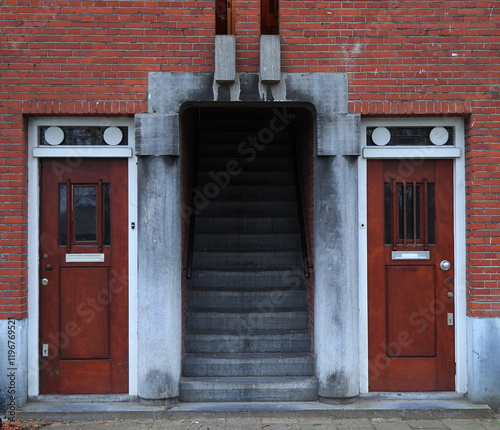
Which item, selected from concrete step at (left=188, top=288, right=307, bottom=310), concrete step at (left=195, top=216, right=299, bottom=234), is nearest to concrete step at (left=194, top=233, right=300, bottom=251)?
concrete step at (left=195, top=216, right=299, bottom=234)

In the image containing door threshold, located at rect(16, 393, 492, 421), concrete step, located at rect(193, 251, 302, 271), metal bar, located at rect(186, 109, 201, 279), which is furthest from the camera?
concrete step, located at rect(193, 251, 302, 271)

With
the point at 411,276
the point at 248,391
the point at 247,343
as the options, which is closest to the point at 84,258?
the point at 247,343

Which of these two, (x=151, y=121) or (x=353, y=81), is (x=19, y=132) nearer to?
(x=151, y=121)

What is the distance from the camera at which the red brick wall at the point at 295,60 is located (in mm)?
5820

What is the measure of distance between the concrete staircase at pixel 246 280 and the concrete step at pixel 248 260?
13mm

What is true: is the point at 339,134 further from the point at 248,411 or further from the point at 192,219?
the point at 248,411

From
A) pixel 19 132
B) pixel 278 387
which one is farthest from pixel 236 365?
pixel 19 132

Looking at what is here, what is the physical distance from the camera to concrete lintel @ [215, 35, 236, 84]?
5.71 meters

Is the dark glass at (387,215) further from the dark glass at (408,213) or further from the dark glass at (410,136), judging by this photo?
the dark glass at (410,136)

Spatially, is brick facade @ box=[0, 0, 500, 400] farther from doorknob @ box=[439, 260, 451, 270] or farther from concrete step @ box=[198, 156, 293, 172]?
concrete step @ box=[198, 156, 293, 172]

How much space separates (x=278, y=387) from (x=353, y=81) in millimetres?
3245

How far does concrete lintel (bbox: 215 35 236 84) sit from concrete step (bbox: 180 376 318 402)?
10.3ft

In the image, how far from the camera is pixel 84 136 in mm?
6078

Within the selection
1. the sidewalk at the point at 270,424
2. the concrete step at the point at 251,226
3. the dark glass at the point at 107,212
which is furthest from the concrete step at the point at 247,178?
the sidewalk at the point at 270,424
